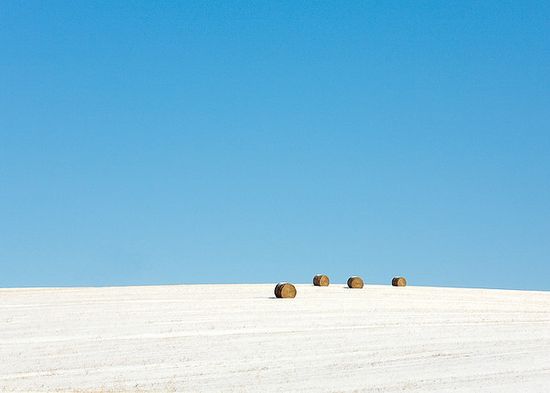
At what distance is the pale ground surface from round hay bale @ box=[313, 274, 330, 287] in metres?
7.64

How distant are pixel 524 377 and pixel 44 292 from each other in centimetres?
2283

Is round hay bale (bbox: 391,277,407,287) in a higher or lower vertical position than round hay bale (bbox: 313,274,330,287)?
higher

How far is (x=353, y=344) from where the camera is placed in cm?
1702

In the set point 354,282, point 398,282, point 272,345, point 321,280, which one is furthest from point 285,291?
point 398,282

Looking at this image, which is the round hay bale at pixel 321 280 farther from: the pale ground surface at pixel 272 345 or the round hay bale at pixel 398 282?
the pale ground surface at pixel 272 345

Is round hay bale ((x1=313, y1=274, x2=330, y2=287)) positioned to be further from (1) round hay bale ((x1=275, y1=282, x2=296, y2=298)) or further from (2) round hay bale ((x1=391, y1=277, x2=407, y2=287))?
(1) round hay bale ((x1=275, y1=282, x2=296, y2=298))

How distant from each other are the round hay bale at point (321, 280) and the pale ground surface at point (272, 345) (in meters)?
7.64

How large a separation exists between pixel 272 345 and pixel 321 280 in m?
18.4

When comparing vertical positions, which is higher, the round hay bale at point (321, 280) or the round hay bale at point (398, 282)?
the round hay bale at point (398, 282)

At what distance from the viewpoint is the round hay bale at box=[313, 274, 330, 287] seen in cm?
3519

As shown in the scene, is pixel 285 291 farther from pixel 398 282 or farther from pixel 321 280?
pixel 398 282

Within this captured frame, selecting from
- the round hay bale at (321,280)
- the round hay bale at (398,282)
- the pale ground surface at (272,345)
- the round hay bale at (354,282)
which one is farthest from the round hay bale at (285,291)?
the round hay bale at (398,282)

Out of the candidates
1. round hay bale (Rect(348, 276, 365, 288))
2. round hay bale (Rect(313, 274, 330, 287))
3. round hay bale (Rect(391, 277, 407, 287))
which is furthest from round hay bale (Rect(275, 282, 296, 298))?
round hay bale (Rect(391, 277, 407, 287))

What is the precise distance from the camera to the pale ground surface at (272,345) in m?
13.3
